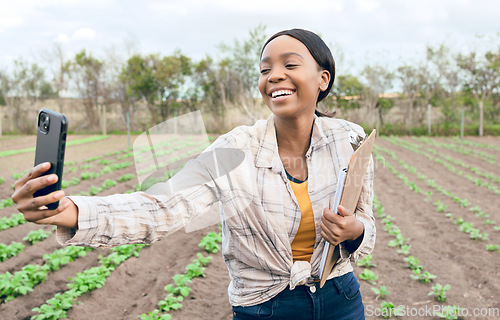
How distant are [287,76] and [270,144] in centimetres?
24

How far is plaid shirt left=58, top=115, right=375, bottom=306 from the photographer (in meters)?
1.28

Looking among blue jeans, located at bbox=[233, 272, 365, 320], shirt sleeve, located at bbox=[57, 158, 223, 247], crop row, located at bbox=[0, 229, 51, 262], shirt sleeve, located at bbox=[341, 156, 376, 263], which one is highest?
shirt sleeve, located at bbox=[57, 158, 223, 247]

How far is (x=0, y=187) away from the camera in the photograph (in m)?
8.94

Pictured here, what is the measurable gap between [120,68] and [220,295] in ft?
77.2

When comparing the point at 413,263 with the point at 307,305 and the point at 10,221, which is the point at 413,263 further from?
the point at 10,221

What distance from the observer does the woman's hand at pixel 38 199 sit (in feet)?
3.20

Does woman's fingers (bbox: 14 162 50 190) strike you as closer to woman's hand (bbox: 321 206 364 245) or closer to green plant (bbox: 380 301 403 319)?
woman's hand (bbox: 321 206 364 245)

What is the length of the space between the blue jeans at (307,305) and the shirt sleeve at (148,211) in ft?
1.15

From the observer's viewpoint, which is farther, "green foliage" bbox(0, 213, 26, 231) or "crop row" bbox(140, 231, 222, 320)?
"green foliage" bbox(0, 213, 26, 231)

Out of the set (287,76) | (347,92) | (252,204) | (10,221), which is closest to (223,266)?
(10,221)

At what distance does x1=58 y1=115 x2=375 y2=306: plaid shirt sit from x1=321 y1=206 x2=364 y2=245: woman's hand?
99 mm

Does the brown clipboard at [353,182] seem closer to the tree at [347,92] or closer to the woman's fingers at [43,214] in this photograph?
the woman's fingers at [43,214]

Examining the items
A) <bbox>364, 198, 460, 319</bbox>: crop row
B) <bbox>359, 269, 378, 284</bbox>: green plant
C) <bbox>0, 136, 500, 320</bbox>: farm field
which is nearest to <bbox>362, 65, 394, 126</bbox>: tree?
<bbox>0, 136, 500, 320</bbox>: farm field

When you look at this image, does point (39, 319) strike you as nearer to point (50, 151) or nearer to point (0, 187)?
point (50, 151)
